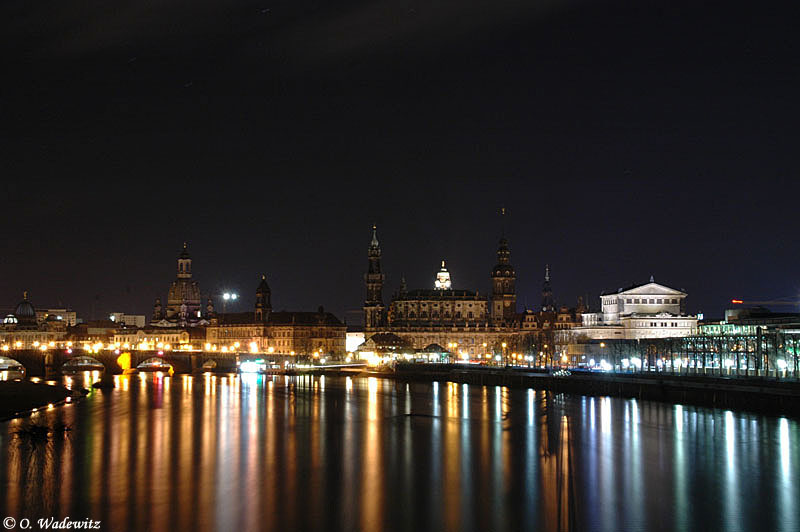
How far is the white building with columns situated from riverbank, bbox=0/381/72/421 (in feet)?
326

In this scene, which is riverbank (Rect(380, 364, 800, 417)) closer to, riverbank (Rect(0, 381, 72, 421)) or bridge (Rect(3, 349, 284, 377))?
bridge (Rect(3, 349, 284, 377))

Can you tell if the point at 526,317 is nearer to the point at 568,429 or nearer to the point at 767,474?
the point at 568,429

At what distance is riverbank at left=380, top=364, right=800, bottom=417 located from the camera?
243 ft

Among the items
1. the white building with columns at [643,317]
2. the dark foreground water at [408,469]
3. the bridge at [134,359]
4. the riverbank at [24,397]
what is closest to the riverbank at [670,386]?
the dark foreground water at [408,469]

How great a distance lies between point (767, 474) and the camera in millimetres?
49094

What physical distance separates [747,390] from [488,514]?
145ft


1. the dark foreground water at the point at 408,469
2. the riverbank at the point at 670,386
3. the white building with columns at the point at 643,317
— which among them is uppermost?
the white building with columns at the point at 643,317

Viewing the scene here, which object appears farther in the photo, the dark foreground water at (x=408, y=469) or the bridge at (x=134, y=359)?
the bridge at (x=134, y=359)

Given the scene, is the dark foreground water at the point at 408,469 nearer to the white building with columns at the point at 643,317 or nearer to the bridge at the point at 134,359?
the bridge at the point at 134,359

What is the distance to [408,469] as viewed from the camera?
51.5 meters

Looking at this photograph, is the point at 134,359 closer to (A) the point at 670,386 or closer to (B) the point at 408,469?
(A) the point at 670,386

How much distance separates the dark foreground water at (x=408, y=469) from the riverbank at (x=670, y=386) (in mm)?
2237

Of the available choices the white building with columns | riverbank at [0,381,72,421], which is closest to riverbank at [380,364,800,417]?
the white building with columns

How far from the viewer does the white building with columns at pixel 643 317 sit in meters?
166
